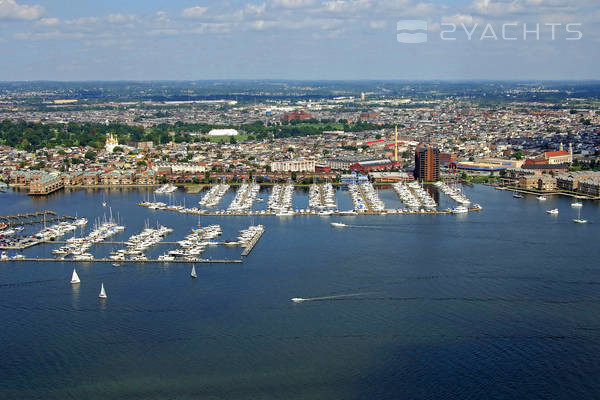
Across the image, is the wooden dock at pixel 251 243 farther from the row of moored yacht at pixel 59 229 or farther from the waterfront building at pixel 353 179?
the waterfront building at pixel 353 179

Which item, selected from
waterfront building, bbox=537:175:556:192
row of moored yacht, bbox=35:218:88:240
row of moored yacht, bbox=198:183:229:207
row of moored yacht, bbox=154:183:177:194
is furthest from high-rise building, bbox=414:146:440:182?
row of moored yacht, bbox=35:218:88:240

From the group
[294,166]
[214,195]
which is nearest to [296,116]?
[294,166]

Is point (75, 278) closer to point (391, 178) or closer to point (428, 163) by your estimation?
point (391, 178)

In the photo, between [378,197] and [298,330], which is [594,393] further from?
[378,197]

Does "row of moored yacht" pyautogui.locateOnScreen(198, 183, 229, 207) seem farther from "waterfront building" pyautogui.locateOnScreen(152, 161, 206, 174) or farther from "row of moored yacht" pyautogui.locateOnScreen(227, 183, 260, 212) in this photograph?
"waterfront building" pyautogui.locateOnScreen(152, 161, 206, 174)

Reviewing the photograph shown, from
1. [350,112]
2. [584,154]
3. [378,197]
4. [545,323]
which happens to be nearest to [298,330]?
[545,323]

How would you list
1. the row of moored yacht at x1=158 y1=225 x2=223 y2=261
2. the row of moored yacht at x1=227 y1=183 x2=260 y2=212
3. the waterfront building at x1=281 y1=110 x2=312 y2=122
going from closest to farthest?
the row of moored yacht at x1=158 y1=225 x2=223 y2=261
the row of moored yacht at x1=227 y1=183 x2=260 y2=212
the waterfront building at x1=281 y1=110 x2=312 y2=122

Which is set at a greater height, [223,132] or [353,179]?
[223,132]
